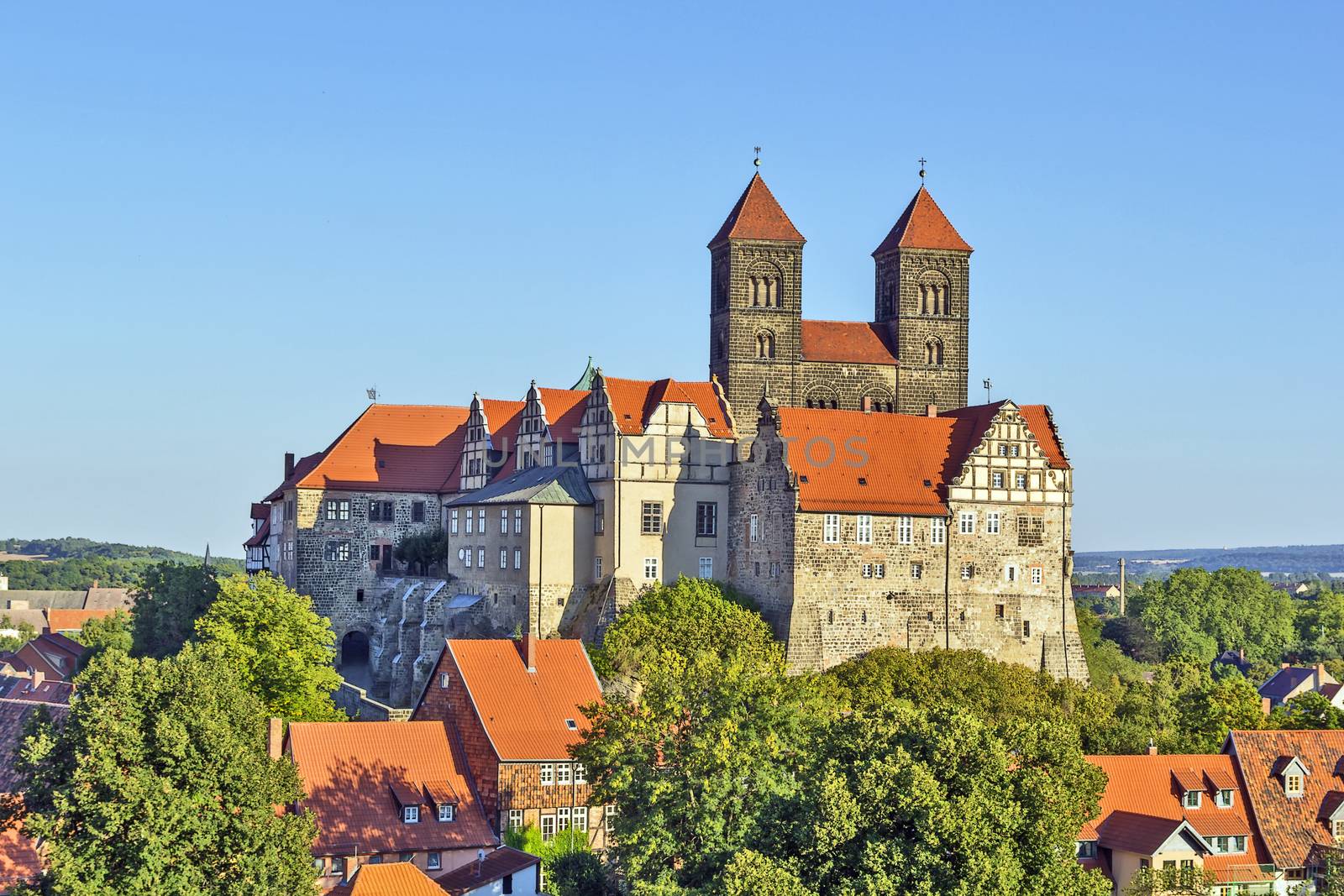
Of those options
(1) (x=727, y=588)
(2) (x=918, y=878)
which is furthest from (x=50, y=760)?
(1) (x=727, y=588)

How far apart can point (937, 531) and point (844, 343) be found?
1456cm

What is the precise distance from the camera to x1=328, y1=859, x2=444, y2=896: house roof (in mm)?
46906

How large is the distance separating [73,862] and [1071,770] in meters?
22.9

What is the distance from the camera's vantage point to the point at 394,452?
9106 centimetres

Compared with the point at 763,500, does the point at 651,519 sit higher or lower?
lower

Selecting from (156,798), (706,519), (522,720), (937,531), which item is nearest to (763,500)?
(706,519)

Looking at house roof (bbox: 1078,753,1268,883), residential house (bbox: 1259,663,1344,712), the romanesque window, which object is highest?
the romanesque window

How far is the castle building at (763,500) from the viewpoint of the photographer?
2899 inches

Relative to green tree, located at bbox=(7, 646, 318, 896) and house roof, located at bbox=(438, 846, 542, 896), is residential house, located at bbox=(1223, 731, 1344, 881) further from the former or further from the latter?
green tree, located at bbox=(7, 646, 318, 896)

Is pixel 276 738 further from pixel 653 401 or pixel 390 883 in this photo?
pixel 653 401

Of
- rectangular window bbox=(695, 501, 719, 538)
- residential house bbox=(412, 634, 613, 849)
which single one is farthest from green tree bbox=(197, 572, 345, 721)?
rectangular window bbox=(695, 501, 719, 538)

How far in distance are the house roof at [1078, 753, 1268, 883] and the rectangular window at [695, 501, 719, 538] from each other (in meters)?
21.9

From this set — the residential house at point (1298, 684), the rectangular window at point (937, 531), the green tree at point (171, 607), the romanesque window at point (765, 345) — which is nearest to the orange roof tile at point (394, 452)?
the green tree at point (171, 607)

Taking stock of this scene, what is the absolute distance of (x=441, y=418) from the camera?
93688 mm
